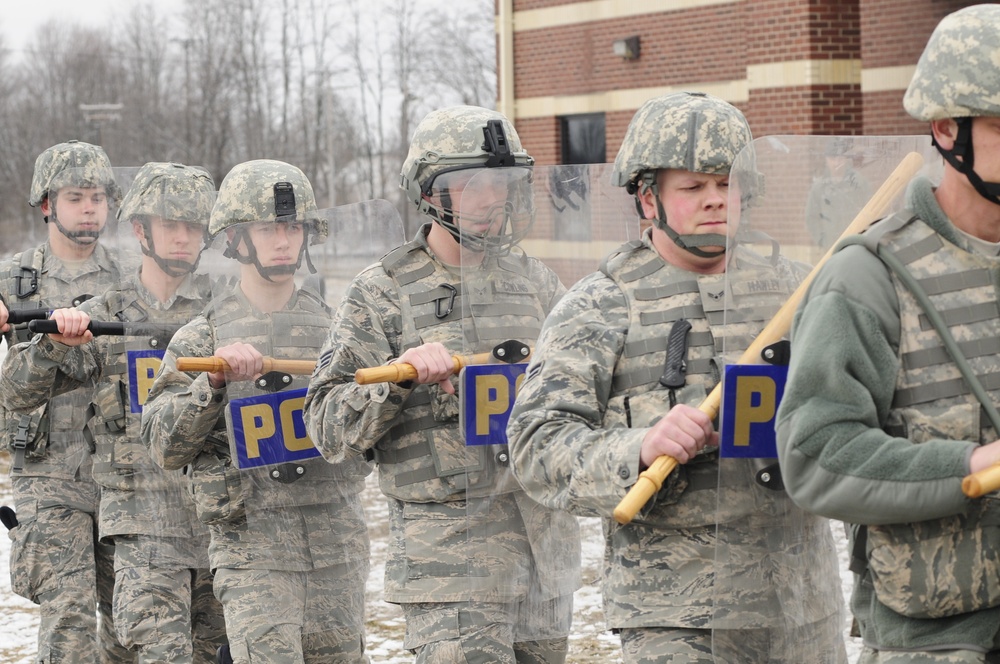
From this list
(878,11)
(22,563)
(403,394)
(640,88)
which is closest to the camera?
(403,394)

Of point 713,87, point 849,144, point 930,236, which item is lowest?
point 930,236

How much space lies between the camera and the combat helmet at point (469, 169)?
464 cm

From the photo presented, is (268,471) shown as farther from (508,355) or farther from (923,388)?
(923,388)

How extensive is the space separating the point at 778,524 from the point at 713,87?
604 inches

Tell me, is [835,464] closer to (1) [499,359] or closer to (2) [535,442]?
(2) [535,442]

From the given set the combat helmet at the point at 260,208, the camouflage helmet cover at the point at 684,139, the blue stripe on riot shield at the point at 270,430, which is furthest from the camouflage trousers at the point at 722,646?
the combat helmet at the point at 260,208

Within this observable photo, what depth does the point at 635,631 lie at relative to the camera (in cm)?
365

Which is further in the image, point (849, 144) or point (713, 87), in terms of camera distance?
point (713, 87)

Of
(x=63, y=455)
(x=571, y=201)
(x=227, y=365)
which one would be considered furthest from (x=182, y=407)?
(x=63, y=455)

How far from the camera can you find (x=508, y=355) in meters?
4.55

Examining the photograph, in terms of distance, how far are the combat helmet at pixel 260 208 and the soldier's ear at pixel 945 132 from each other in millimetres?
3091

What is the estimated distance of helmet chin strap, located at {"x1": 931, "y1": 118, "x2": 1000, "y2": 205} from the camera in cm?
279

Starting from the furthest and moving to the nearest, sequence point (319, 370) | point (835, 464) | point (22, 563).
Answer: point (22, 563) < point (319, 370) < point (835, 464)

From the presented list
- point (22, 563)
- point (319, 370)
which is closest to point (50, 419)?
point (22, 563)
